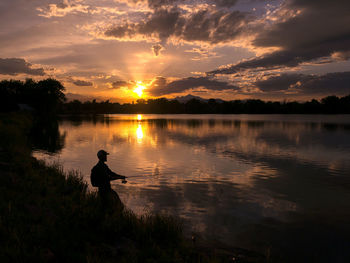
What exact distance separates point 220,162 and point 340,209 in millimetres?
13301

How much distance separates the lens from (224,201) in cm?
1501

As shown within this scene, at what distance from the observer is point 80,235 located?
8.31m

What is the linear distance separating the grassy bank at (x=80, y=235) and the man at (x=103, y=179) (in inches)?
16.9

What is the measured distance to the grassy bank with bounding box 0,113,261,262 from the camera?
23.3 feet

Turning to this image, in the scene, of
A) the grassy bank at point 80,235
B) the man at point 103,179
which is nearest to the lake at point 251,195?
the grassy bank at point 80,235

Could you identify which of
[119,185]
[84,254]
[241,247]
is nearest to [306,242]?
[241,247]

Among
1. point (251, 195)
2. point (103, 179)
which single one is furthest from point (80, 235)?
point (251, 195)

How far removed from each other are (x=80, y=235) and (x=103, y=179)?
2.72 metres

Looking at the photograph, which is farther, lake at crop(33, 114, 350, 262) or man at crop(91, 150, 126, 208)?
lake at crop(33, 114, 350, 262)

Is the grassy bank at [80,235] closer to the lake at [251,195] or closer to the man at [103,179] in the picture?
the man at [103,179]

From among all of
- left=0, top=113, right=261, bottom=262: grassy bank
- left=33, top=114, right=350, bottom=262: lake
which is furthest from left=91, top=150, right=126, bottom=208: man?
left=33, top=114, right=350, bottom=262: lake

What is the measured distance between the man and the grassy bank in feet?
1.41

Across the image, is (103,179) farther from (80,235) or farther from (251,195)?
(251,195)

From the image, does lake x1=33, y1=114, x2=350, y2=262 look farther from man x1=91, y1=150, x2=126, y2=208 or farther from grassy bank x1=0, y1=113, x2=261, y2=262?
man x1=91, y1=150, x2=126, y2=208
